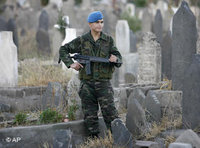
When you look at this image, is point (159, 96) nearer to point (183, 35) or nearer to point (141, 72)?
point (183, 35)

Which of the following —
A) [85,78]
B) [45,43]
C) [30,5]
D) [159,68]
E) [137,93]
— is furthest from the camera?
[30,5]

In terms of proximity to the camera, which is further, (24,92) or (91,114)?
(24,92)

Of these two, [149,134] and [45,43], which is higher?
[45,43]

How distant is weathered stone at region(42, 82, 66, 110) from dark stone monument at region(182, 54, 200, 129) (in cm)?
198

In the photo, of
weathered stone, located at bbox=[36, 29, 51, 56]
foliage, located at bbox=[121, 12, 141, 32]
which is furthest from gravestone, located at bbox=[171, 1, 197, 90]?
foliage, located at bbox=[121, 12, 141, 32]

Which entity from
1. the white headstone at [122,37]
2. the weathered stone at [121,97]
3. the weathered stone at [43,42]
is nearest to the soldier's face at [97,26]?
the weathered stone at [121,97]

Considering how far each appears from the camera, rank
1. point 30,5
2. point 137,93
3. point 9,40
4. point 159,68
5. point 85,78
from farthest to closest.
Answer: point 30,5 < point 159,68 < point 9,40 < point 137,93 < point 85,78

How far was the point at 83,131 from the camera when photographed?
5.87 m

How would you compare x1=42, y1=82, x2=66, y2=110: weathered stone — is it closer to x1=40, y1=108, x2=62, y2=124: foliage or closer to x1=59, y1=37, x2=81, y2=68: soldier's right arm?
x1=40, y1=108, x2=62, y2=124: foliage

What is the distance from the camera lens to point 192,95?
5.70 m

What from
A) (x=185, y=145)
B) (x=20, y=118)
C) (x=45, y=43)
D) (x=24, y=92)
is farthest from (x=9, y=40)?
(x=45, y=43)

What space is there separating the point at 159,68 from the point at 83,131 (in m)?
3.46

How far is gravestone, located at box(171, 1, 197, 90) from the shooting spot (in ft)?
24.3

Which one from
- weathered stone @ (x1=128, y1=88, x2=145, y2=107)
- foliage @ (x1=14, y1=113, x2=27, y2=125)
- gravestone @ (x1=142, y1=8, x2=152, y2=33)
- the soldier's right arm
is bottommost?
foliage @ (x1=14, y1=113, x2=27, y2=125)
